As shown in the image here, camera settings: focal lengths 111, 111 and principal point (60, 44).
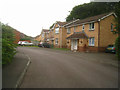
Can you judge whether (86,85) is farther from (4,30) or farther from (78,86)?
(4,30)

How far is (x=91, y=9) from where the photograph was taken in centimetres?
3731

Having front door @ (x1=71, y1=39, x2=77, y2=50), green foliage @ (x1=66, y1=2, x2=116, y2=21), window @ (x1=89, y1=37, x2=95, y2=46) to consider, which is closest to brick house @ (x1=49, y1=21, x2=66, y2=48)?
front door @ (x1=71, y1=39, x2=77, y2=50)

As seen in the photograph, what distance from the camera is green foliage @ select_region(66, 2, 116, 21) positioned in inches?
1294

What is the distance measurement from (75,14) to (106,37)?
2223 cm

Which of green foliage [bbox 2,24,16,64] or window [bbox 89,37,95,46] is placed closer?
green foliage [bbox 2,24,16,64]

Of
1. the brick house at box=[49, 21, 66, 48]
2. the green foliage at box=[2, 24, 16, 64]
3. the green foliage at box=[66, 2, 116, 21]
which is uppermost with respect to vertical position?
the green foliage at box=[66, 2, 116, 21]

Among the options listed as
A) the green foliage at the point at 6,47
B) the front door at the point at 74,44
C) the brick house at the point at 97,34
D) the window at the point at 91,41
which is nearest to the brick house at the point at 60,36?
the front door at the point at 74,44

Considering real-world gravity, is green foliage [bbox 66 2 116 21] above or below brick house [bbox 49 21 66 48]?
above

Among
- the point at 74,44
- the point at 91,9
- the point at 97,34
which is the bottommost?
the point at 74,44

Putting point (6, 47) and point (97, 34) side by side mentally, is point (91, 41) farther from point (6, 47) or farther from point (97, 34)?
point (6, 47)

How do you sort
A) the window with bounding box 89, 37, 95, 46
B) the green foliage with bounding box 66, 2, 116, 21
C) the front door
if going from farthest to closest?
the green foliage with bounding box 66, 2, 116, 21 < the front door < the window with bounding box 89, 37, 95, 46

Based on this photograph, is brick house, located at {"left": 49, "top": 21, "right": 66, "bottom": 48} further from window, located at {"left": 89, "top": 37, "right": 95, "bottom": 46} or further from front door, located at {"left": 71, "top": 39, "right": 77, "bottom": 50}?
window, located at {"left": 89, "top": 37, "right": 95, "bottom": 46}

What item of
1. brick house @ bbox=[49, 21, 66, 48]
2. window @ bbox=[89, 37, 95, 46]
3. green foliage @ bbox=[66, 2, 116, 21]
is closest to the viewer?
window @ bbox=[89, 37, 95, 46]

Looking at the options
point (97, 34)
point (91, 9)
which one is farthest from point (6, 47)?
point (91, 9)
